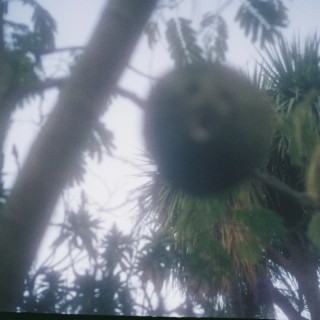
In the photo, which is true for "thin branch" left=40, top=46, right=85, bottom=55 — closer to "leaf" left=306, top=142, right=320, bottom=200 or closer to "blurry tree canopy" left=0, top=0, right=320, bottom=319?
"blurry tree canopy" left=0, top=0, right=320, bottom=319

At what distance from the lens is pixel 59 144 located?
846 millimetres

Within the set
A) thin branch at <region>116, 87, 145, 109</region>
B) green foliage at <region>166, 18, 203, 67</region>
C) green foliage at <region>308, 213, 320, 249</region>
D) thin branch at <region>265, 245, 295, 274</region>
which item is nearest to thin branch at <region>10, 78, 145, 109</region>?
thin branch at <region>116, 87, 145, 109</region>

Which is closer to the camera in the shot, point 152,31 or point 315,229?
point 315,229

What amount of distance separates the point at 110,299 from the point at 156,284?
23cm

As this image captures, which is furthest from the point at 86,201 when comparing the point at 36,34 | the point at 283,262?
the point at 283,262

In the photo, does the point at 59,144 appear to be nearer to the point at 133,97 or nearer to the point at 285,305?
the point at 133,97

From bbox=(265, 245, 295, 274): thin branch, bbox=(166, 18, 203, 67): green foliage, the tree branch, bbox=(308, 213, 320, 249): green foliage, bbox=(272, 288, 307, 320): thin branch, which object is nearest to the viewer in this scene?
the tree branch

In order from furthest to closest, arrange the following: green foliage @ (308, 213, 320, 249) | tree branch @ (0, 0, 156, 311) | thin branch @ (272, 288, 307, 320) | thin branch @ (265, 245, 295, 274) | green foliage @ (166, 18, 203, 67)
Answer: thin branch @ (272, 288, 307, 320), thin branch @ (265, 245, 295, 274), green foliage @ (166, 18, 203, 67), green foliage @ (308, 213, 320, 249), tree branch @ (0, 0, 156, 311)

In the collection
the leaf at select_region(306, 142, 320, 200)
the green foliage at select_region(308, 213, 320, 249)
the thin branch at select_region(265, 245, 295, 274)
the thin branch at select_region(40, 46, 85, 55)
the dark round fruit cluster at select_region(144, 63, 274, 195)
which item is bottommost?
the green foliage at select_region(308, 213, 320, 249)

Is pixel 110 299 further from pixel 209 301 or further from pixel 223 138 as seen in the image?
pixel 209 301

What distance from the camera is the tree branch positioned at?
2.66ft

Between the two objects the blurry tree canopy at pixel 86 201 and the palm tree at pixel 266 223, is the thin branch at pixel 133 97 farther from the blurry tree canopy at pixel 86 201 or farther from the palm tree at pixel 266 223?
the palm tree at pixel 266 223

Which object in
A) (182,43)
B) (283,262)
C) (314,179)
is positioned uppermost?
(182,43)

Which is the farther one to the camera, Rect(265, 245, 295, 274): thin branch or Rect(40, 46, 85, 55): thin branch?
Rect(265, 245, 295, 274): thin branch
